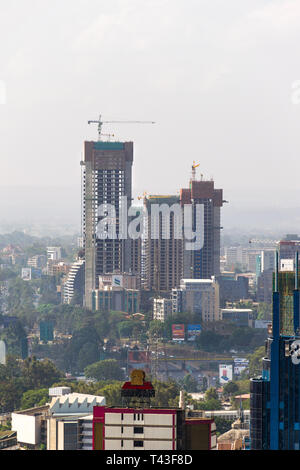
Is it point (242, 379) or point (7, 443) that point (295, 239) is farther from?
point (7, 443)

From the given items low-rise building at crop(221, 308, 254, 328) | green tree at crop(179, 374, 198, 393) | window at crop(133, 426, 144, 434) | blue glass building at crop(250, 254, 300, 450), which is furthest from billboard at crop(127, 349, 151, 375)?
window at crop(133, 426, 144, 434)

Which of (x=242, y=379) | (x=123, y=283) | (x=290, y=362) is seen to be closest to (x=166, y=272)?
(x=123, y=283)

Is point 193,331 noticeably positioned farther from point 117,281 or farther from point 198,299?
point 117,281

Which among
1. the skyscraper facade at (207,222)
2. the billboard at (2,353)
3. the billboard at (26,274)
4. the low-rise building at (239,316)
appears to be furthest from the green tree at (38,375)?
the billboard at (26,274)

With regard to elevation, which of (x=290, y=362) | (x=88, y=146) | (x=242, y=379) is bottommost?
(x=242, y=379)

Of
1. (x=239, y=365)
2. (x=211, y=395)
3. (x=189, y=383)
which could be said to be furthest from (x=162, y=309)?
(x=211, y=395)

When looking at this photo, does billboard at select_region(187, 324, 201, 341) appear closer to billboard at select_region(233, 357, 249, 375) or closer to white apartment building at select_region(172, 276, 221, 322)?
white apartment building at select_region(172, 276, 221, 322)
